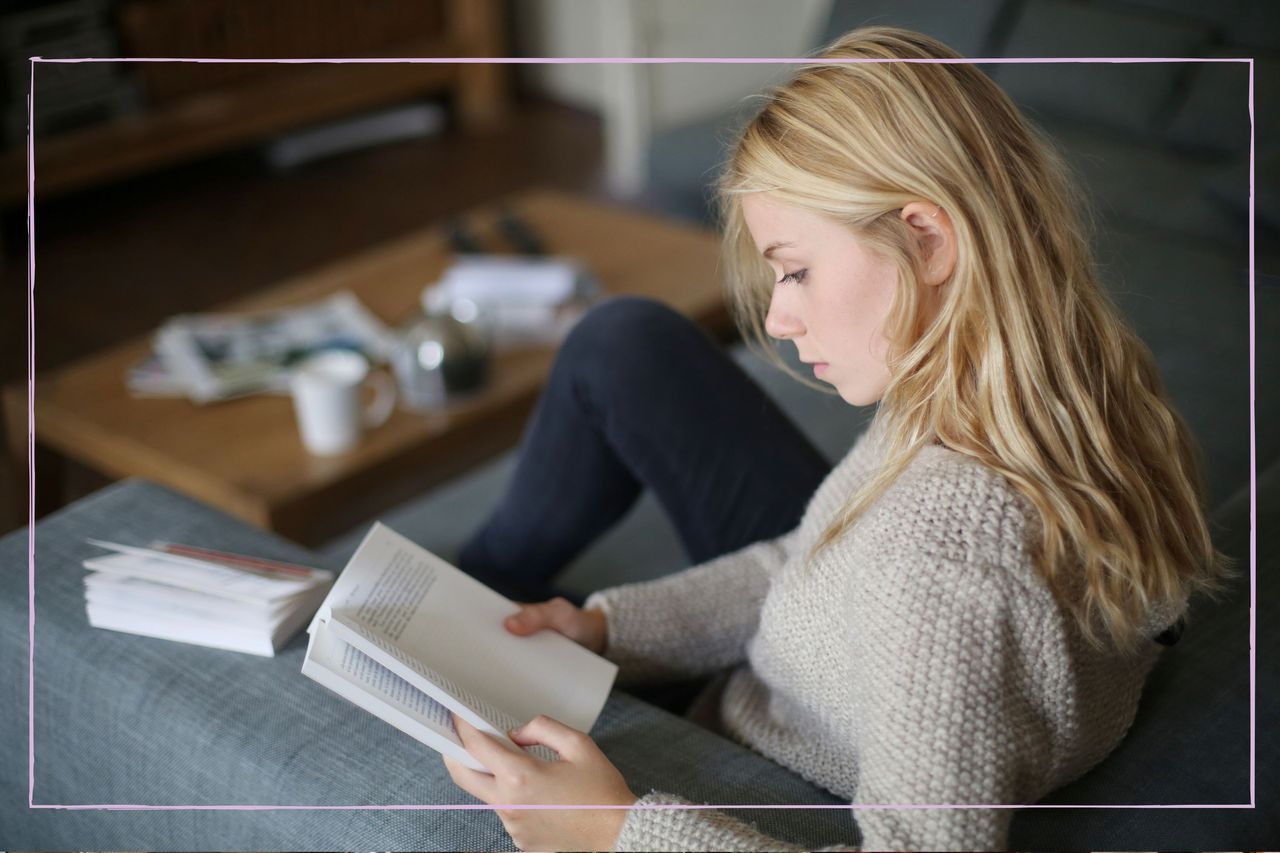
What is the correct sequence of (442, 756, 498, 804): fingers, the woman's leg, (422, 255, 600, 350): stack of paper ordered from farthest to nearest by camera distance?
(422, 255, 600, 350): stack of paper, the woman's leg, (442, 756, 498, 804): fingers

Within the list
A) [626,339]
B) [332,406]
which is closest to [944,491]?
[626,339]

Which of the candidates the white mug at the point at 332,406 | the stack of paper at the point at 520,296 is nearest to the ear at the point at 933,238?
the white mug at the point at 332,406

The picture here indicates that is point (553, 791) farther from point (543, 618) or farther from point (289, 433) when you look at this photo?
point (289, 433)

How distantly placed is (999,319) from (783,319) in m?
0.14

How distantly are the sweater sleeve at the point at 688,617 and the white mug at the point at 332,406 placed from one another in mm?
689

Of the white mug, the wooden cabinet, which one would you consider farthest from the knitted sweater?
the wooden cabinet

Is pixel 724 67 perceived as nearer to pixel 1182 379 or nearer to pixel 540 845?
pixel 1182 379

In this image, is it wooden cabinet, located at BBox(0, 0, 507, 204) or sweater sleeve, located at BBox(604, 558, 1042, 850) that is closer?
sweater sleeve, located at BBox(604, 558, 1042, 850)

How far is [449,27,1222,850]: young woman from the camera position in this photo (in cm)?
74

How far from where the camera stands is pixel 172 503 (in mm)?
1190

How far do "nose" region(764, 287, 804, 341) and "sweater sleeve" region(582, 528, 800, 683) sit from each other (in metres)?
0.26

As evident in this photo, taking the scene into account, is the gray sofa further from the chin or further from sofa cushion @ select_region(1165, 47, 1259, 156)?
sofa cushion @ select_region(1165, 47, 1259, 156)

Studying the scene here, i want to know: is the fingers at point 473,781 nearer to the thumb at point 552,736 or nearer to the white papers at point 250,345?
the thumb at point 552,736

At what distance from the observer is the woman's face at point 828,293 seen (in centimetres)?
81
